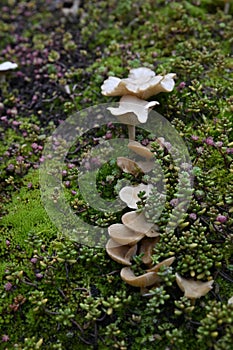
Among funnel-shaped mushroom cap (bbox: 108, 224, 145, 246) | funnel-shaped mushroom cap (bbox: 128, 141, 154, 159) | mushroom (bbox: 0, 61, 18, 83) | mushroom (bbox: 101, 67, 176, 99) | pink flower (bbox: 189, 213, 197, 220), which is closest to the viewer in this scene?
funnel-shaped mushroom cap (bbox: 108, 224, 145, 246)

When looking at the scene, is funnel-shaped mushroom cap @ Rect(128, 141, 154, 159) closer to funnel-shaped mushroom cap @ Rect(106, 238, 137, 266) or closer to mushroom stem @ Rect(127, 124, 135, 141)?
mushroom stem @ Rect(127, 124, 135, 141)

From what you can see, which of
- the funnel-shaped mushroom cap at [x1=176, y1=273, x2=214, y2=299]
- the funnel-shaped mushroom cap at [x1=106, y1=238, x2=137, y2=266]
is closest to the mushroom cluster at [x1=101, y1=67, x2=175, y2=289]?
the funnel-shaped mushroom cap at [x1=106, y1=238, x2=137, y2=266]

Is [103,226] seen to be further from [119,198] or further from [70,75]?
[70,75]

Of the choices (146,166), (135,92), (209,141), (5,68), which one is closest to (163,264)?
(146,166)

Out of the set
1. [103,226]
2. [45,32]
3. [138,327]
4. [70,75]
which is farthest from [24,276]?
[45,32]

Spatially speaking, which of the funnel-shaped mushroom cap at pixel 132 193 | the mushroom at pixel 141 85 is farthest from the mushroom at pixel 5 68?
the funnel-shaped mushroom cap at pixel 132 193

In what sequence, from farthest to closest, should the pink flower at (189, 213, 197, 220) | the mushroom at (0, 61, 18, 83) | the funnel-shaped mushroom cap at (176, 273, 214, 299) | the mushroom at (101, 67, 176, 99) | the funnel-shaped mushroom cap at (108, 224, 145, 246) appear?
1. the mushroom at (0, 61, 18, 83)
2. the mushroom at (101, 67, 176, 99)
3. the pink flower at (189, 213, 197, 220)
4. the funnel-shaped mushroom cap at (108, 224, 145, 246)
5. the funnel-shaped mushroom cap at (176, 273, 214, 299)

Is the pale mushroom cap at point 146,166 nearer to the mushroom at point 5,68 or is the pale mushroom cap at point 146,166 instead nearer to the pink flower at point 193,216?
the pink flower at point 193,216
